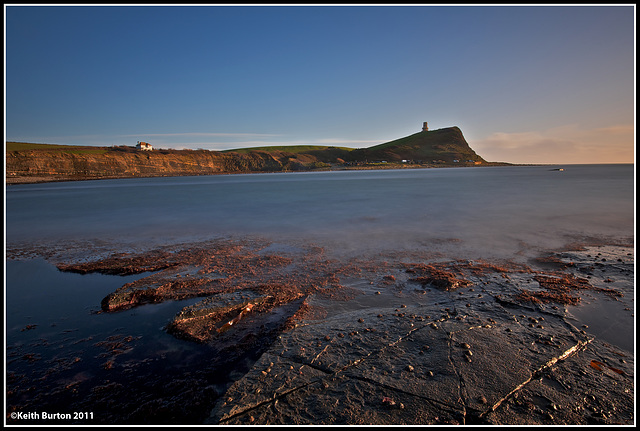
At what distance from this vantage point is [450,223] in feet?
52.9

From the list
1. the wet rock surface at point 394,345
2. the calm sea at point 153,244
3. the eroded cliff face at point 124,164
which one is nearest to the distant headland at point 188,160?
the eroded cliff face at point 124,164

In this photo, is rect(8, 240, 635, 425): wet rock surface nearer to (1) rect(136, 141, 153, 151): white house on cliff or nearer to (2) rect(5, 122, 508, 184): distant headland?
(2) rect(5, 122, 508, 184): distant headland

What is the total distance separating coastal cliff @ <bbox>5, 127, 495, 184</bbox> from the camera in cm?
8169

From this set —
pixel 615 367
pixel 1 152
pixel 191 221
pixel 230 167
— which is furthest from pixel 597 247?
pixel 230 167

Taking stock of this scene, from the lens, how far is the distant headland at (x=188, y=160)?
81938 mm

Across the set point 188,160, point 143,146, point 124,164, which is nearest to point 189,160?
point 188,160

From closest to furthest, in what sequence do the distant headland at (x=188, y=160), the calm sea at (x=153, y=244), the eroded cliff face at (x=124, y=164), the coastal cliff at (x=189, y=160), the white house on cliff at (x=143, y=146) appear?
the calm sea at (x=153, y=244) → the eroded cliff face at (x=124, y=164) → the coastal cliff at (x=189, y=160) → the distant headland at (x=188, y=160) → the white house on cliff at (x=143, y=146)

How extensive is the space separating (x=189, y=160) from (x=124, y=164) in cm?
2404

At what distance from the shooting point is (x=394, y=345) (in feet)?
15.0

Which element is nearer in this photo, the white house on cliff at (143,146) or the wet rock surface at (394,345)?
the wet rock surface at (394,345)

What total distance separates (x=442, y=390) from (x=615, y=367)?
247 cm

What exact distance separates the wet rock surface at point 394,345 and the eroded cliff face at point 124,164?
294ft

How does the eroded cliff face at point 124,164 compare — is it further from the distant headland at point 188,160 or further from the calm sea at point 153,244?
the calm sea at point 153,244

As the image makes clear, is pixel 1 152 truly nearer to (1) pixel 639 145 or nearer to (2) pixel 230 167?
(1) pixel 639 145
